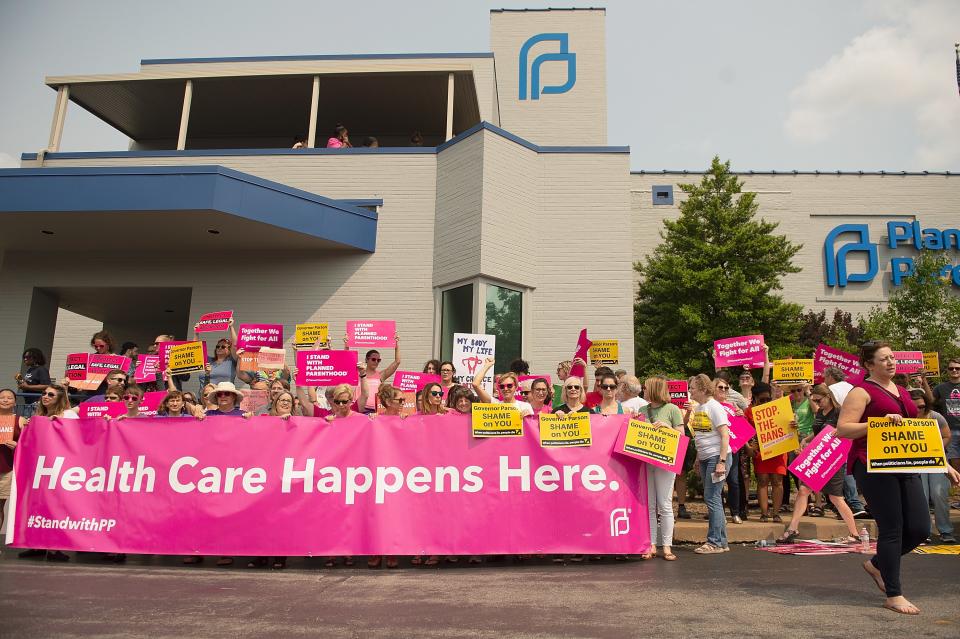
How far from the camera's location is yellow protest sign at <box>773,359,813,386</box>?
940 centimetres

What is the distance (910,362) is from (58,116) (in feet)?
63.7

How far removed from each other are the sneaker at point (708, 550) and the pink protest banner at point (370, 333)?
566 centimetres

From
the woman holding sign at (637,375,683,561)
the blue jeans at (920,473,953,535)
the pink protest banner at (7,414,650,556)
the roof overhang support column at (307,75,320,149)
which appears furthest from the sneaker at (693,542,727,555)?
the roof overhang support column at (307,75,320,149)

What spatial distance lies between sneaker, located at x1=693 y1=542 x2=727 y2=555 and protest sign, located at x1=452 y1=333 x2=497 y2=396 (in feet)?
13.7

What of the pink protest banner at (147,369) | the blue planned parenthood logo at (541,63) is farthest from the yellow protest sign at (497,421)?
the blue planned parenthood logo at (541,63)

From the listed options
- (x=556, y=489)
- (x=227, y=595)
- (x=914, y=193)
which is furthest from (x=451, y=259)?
(x=914, y=193)

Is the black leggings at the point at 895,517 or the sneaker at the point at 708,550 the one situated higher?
the black leggings at the point at 895,517

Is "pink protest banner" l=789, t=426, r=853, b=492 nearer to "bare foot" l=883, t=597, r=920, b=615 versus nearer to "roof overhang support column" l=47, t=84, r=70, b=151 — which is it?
"bare foot" l=883, t=597, r=920, b=615

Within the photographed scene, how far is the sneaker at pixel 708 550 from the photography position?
23.4 feet

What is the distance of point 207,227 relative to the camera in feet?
45.4

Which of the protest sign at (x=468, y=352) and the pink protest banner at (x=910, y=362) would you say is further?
the pink protest banner at (x=910, y=362)

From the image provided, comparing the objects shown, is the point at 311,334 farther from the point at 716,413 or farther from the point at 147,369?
the point at 716,413

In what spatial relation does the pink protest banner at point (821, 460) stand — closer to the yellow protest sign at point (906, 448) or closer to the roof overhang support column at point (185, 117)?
the yellow protest sign at point (906, 448)

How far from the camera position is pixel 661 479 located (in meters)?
7.07
